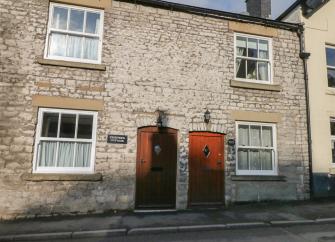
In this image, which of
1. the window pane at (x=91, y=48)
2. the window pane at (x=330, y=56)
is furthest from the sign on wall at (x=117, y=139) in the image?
the window pane at (x=330, y=56)

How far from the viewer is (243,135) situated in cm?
989

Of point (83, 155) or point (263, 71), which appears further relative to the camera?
point (263, 71)

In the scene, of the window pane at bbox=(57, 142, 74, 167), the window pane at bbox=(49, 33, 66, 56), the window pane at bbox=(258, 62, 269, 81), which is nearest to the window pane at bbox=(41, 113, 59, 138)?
the window pane at bbox=(57, 142, 74, 167)

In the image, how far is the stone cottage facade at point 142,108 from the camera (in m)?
8.22

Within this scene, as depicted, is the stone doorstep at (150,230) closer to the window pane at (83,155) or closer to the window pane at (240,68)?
the window pane at (83,155)

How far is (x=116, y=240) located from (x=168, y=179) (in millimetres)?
3112

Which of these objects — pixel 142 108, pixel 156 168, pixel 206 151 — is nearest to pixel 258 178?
pixel 206 151

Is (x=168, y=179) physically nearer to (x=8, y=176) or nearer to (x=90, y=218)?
(x=90, y=218)

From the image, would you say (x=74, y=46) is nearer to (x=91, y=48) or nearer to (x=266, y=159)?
(x=91, y=48)

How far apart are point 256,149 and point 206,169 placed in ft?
6.01

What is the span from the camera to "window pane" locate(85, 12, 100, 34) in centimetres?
913

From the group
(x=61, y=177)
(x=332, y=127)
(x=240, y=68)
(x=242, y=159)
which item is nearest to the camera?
(x=61, y=177)

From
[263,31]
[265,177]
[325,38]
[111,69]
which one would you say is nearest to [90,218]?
[111,69]

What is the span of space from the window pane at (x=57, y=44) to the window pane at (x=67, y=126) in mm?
1842
